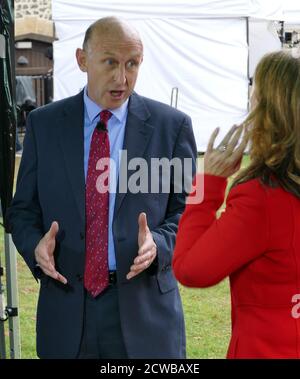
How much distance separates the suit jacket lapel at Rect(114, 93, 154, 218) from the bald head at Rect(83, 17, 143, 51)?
0.23 metres

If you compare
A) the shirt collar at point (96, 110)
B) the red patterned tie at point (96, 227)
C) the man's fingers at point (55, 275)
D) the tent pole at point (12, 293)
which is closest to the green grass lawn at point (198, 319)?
the tent pole at point (12, 293)

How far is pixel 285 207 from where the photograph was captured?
6.30 feet

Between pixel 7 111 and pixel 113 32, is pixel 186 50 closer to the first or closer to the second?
pixel 7 111

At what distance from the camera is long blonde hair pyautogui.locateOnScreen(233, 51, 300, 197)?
1905 mm

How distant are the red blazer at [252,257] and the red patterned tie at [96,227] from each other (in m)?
0.76

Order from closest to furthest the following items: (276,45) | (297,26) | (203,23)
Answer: (203,23), (297,26), (276,45)

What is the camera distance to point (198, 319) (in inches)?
223

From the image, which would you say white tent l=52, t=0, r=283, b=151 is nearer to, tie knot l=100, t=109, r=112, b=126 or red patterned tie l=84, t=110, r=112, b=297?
tie knot l=100, t=109, r=112, b=126

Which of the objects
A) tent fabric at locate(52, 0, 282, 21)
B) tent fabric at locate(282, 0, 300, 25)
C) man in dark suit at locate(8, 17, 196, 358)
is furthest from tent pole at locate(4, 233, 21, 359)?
tent fabric at locate(52, 0, 282, 21)

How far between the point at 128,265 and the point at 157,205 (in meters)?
0.26

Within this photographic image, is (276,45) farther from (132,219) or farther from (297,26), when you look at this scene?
(132,219)
